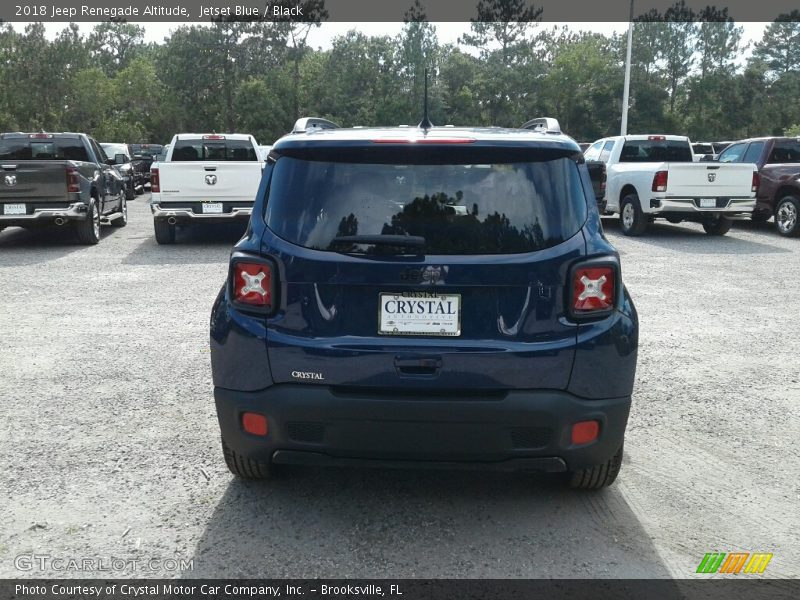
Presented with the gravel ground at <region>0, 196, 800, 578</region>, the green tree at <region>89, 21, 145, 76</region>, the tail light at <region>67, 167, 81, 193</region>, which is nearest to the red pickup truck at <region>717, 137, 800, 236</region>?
the gravel ground at <region>0, 196, 800, 578</region>

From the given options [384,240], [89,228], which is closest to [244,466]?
[384,240]

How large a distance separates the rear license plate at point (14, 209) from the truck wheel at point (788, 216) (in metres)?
14.4

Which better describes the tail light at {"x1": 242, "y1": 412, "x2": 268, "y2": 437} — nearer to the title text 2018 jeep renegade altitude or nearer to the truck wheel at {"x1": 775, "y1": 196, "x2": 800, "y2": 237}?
the title text 2018 jeep renegade altitude

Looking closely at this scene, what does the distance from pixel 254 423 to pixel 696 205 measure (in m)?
13.4

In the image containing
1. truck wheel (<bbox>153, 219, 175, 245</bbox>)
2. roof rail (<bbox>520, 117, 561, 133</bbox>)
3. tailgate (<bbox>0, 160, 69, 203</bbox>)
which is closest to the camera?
roof rail (<bbox>520, 117, 561, 133</bbox>)

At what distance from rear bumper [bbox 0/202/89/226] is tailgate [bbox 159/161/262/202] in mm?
1479

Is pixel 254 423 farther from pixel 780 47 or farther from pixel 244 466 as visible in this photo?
pixel 780 47

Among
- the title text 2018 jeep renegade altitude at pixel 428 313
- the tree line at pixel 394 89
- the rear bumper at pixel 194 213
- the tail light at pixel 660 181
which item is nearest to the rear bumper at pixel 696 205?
the tail light at pixel 660 181

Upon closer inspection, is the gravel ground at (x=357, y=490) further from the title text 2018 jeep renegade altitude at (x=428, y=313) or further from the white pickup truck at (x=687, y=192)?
the white pickup truck at (x=687, y=192)

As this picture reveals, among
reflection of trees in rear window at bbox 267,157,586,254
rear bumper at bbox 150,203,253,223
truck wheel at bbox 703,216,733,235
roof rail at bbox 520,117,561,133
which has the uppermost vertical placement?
roof rail at bbox 520,117,561,133

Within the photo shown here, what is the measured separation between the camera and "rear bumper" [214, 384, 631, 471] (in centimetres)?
325

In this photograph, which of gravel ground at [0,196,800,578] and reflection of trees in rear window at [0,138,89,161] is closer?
gravel ground at [0,196,800,578]

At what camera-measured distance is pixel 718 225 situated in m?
16.2

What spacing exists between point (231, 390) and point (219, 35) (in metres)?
73.2
